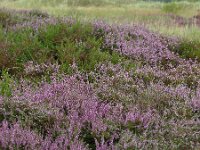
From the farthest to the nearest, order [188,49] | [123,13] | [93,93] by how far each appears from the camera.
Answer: [123,13], [188,49], [93,93]

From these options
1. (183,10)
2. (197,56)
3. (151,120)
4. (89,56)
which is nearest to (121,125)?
(151,120)

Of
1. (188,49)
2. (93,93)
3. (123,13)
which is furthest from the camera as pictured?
(123,13)

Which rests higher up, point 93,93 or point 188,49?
point 93,93

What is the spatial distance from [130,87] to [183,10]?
25.4 metres

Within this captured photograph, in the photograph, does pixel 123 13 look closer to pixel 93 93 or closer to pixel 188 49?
pixel 188 49

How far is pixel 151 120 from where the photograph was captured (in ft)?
12.4

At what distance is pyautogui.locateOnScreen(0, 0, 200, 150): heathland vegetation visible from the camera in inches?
134

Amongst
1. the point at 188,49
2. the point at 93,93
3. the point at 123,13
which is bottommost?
the point at 123,13

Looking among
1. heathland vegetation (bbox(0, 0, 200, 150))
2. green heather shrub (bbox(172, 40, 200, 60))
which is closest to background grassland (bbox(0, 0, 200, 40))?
green heather shrub (bbox(172, 40, 200, 60))

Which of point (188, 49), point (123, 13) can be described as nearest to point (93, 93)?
point (188, 49)

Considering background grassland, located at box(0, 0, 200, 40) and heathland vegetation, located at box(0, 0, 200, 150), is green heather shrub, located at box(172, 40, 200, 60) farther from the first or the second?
background grassland, located at box(0, 0, 200, 40)

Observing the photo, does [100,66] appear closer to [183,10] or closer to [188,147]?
[188,147]

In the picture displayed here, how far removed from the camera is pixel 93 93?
436 centimetres

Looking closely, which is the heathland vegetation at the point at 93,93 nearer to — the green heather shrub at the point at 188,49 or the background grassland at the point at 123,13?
the green heather shrub at the point at 188,49
